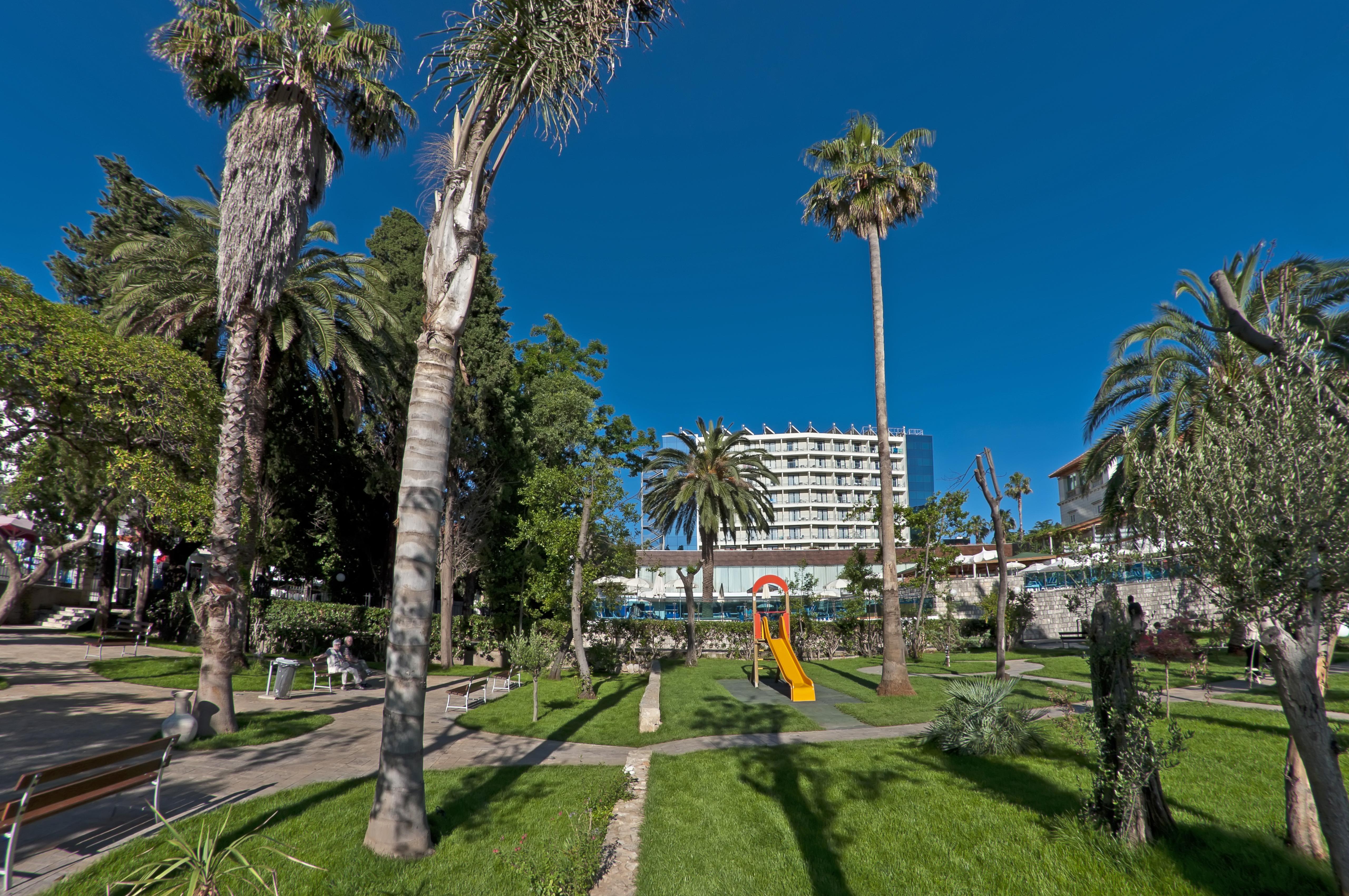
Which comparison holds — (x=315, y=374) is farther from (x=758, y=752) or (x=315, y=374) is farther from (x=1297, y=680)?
(x=1297, y=680)

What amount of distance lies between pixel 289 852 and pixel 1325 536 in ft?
28.2

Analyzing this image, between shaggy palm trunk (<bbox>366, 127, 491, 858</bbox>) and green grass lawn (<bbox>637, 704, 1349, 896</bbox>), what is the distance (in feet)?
7.36

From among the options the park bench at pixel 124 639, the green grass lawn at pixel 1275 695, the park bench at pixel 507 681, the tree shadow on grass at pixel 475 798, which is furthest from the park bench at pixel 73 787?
the park bench at pixel 124 639

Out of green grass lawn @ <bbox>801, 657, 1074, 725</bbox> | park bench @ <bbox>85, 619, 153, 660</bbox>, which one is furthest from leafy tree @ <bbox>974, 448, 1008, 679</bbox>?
park bench @ <bbox>85, 619, 153, 660</bbox>

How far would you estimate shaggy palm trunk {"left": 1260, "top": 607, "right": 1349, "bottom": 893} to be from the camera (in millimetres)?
4359

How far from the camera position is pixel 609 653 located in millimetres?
23484

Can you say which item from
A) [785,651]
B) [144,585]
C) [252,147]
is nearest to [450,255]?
[252,147]

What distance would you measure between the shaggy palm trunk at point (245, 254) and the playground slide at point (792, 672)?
1138 centimetres

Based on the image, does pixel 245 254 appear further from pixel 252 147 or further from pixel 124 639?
pixel 124 639

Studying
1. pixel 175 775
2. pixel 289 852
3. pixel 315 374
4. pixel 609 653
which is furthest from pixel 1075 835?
pixel 315 374

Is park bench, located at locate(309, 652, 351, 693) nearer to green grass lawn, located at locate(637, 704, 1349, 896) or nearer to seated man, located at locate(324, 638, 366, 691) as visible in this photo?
seated man, located at locate(324, 638, 366, 691)

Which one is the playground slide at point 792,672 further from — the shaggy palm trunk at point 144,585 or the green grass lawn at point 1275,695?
the shaggy palm trunk at point 144,585

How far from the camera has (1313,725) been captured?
178 inches

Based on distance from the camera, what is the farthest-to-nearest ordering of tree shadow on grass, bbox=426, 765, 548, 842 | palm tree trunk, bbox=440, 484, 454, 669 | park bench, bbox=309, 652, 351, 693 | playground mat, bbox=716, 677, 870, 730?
palm tree trunk, bbox=440, 484, 454, 669, park bench, bbox=309, 652, 351, 693, playground mat, bbox=716, 677, 870, 730, tree shadow on grass, bbox=426, 765, 548, 842
